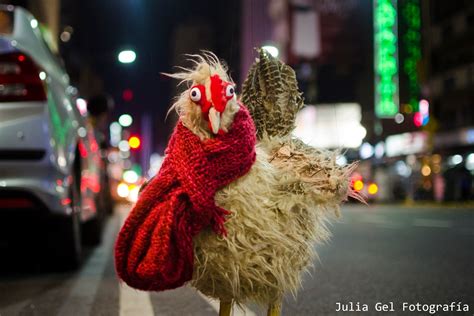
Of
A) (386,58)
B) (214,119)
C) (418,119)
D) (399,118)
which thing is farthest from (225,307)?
(386,58)

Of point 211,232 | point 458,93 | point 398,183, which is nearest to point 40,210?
point 211,232

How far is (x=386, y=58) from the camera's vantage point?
39.5 metres

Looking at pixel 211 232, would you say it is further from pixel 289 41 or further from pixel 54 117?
pixel 289 41

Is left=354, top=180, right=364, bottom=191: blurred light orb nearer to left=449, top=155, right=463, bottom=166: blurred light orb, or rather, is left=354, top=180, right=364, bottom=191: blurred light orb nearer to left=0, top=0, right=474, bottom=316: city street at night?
left=0, top=0, right=474, bottom=316: city street at night

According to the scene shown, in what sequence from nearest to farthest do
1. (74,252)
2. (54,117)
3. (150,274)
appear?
(150,274)
(54,117)
(74,252)

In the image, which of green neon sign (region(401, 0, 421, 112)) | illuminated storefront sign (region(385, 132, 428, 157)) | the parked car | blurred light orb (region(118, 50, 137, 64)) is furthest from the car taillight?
illuminated storefront sign (region(385, 132, 428, 157))

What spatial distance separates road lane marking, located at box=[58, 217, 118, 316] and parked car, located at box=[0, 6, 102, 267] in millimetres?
428

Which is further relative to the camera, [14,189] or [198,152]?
[14,189]

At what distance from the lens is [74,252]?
5566 mm

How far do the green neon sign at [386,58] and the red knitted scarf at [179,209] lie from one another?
38.5 metres

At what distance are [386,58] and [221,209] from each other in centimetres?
3880

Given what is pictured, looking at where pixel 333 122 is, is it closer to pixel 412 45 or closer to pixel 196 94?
pixel 412 45

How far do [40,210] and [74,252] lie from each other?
3.39 ft

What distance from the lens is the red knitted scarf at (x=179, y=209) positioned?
2.29 meters
